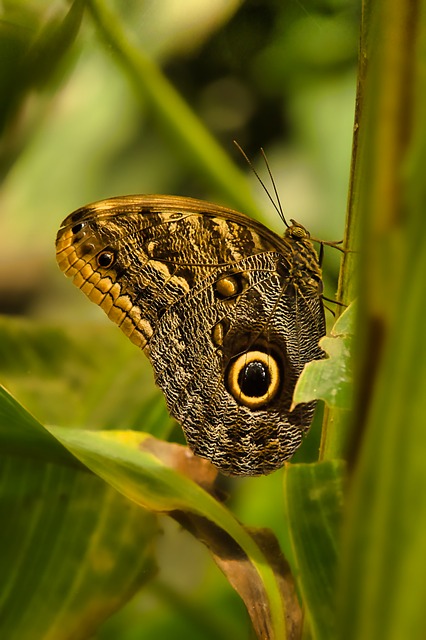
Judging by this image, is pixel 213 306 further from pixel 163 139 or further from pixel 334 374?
pixel 163 139

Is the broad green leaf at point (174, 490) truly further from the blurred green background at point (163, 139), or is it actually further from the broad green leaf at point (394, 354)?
the broad green leaf at point (394, 354)

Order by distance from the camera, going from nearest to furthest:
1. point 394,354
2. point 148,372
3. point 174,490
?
point 394,354
point 174,490
point 148,372

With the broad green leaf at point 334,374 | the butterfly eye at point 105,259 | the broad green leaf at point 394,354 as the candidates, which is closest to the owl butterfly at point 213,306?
the butterfly eye at point 105,259

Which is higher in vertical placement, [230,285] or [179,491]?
[230,285]

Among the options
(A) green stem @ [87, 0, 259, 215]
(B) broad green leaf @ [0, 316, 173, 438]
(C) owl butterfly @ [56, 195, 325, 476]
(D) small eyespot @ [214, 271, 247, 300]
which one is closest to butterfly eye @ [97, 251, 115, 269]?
(C) owl butterfly @ [56, 195, 325, 476]

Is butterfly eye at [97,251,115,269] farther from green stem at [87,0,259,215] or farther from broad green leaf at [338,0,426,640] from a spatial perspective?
broad green leaf at [338,0,426,640]

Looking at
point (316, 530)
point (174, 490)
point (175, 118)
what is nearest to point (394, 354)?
point (316, 530)

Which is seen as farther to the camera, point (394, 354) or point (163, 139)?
point (163, 139)
